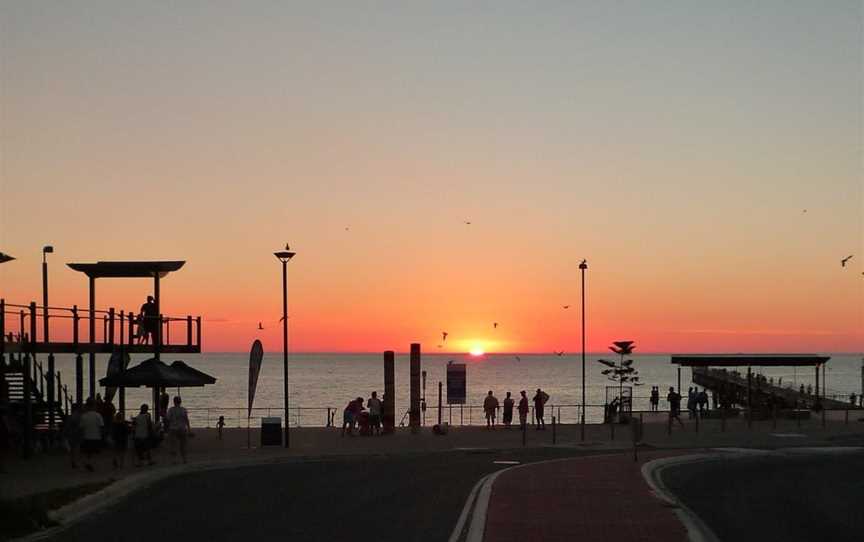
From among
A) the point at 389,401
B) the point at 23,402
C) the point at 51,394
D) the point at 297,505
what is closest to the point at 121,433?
the point at 23,402

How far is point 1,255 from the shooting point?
1305 inches

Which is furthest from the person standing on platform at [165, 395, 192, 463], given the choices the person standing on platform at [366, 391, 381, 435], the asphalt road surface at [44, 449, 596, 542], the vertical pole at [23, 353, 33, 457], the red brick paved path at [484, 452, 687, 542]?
the person standing on platform at [366, 391, 381, 435]

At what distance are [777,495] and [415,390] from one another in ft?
75.3

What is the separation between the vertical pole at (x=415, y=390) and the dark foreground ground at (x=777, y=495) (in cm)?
1479

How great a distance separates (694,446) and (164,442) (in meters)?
17.0

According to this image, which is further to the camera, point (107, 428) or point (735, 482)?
point (107, 428)

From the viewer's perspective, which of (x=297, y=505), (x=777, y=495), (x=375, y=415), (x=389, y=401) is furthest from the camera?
(x=389, y=401)

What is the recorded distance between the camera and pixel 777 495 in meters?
22.6

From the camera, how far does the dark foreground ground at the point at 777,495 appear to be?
17156 millimetres

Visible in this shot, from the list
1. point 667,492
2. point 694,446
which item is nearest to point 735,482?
point 667,492

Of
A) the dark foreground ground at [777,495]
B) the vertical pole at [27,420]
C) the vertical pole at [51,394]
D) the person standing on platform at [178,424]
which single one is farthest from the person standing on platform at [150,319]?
the dark foreground ground at [777,495]

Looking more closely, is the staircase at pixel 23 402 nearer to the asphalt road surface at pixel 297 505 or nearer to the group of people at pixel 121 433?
the group of people at pixel 121 433

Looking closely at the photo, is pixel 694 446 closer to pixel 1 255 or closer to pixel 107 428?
pixel 107 428

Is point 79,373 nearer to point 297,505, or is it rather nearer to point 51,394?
point 51,394
